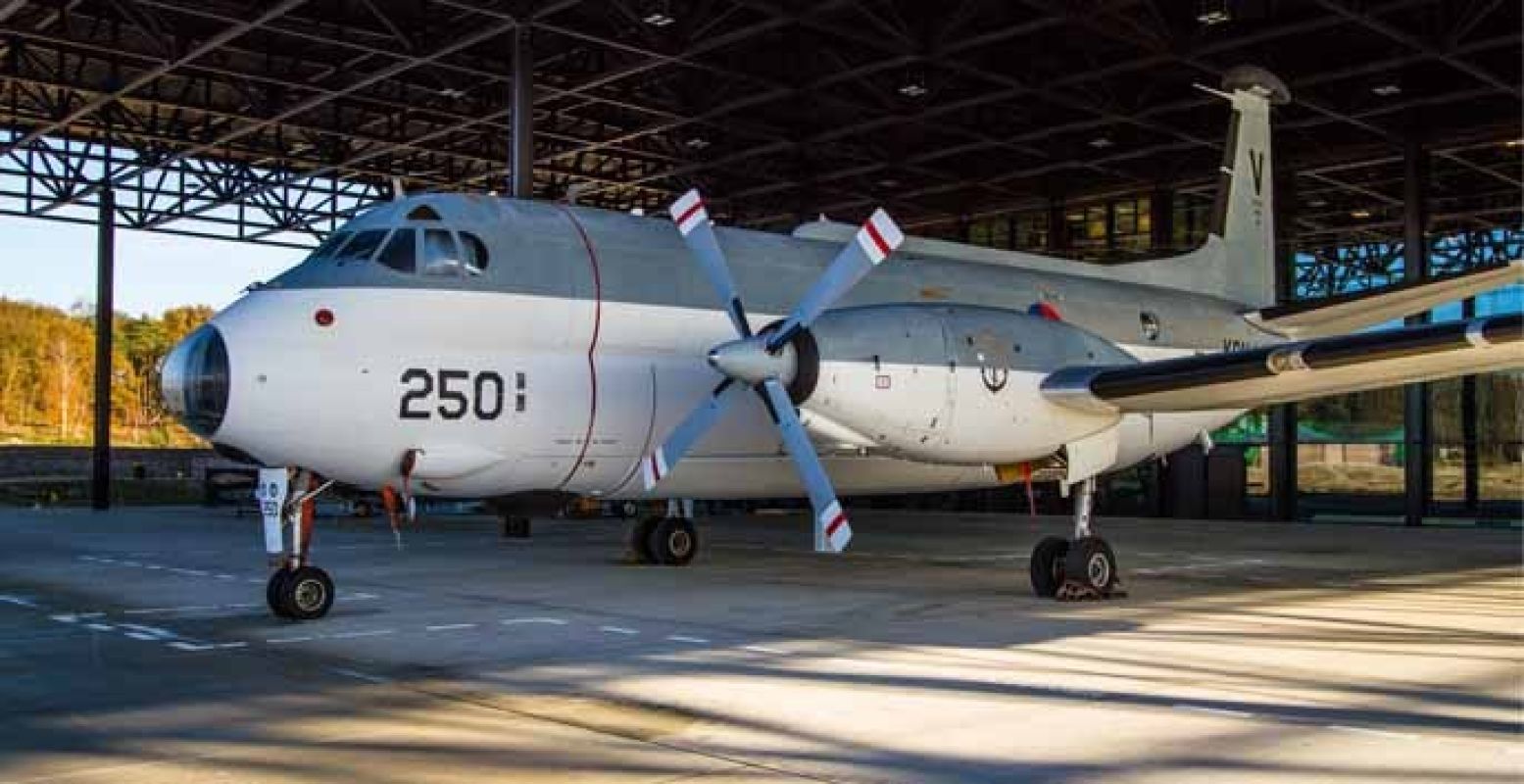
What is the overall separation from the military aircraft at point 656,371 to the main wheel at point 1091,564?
0.02m

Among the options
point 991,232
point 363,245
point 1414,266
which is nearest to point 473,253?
point 363,245

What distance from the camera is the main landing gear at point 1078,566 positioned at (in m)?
13.6

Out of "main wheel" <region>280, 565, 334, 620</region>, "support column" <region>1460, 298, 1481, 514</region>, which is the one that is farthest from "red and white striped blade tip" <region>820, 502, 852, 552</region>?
"support column" <region>1460, 298, 1481, 514</region>

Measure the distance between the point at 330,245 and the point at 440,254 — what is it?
1120mm

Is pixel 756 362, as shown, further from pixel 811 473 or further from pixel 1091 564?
pixel 1091 564

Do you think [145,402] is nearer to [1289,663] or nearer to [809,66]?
[809,66]

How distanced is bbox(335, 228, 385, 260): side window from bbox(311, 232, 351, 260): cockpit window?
0.11 m

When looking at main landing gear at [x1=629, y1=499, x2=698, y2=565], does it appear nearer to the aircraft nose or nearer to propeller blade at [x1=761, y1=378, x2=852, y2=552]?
propeller blade at [x1=761, y1=378, x2=852, y2=552]

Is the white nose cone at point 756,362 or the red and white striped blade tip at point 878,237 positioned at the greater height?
the red and white striped blade tip at point 878,237

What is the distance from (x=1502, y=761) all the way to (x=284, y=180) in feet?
125

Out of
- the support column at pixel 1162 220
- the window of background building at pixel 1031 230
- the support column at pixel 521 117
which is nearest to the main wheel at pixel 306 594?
the support column at pixel 521 117

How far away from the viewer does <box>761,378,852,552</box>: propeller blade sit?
41.0ft

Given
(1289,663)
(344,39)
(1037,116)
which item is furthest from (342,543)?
(1037,116)

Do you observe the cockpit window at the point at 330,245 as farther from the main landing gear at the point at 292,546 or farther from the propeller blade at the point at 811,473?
the propeller blade at the point at 811,473
